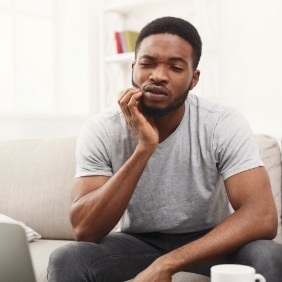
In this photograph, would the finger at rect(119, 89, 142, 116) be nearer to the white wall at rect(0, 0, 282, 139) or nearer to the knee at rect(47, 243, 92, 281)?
the knee at rect(47, 243, 92, 281)

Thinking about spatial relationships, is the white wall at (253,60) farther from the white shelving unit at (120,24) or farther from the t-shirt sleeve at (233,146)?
the t-shirt sleeve at (233,146)

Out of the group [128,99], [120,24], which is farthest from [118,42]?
[128,99]

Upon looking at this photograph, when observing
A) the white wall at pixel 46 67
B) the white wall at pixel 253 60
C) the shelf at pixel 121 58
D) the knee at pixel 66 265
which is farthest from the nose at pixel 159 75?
the shelf at pixel 121 58

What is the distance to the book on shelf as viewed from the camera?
12.0 feet

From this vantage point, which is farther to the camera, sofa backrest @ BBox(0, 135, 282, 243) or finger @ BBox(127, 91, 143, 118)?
sofa backrest @ BBox(0, 135, 282, 243)

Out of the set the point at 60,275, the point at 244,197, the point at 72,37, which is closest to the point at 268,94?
the point at 72,37

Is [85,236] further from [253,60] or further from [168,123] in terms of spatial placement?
[253,60]

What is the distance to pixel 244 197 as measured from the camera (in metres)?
1.48

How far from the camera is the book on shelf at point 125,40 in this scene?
3650 millimetres

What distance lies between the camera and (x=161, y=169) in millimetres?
1651

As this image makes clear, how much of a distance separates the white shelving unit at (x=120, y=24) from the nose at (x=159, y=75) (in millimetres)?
1954

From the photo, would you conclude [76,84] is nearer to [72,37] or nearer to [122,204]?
[72,37]

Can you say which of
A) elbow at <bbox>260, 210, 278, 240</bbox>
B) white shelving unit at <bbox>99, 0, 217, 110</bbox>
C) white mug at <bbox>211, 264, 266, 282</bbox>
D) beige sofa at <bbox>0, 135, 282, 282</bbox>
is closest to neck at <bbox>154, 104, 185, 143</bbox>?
elbow at <bbox>260, 210, 278, 240</bbox>

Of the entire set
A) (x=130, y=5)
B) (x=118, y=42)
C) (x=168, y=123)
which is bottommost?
(x=168, y=123)
